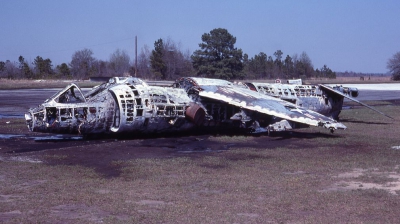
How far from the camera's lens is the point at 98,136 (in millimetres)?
22094

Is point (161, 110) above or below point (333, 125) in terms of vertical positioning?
above

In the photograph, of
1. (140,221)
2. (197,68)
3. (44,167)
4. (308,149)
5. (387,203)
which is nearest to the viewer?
(140,221)

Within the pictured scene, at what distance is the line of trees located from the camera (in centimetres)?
7744

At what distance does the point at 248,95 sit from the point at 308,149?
15.3 feet

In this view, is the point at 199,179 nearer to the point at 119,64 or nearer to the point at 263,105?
the point at 263,105

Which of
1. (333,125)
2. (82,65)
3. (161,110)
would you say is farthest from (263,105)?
(82,65)

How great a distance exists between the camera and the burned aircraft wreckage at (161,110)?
19.8m

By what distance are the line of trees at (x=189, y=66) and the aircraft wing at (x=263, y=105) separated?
89.7 ft

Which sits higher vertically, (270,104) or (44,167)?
(270,104)

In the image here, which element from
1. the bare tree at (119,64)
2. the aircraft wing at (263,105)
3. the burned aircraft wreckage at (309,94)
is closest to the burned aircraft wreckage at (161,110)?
the aircraft wing at (263,105)

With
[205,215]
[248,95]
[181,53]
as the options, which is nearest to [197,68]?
[181,53]

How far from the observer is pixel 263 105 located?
21.5 m

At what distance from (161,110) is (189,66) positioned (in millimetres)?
58006

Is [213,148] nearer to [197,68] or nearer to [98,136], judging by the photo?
[98,136]
